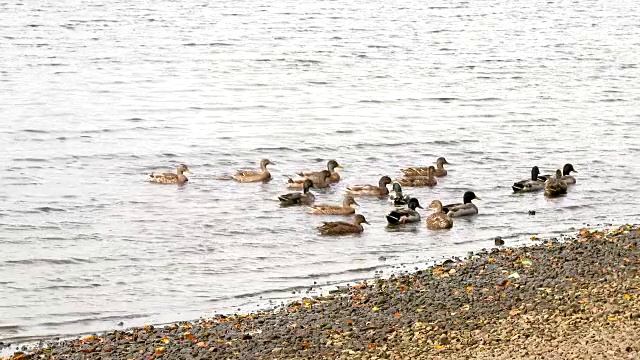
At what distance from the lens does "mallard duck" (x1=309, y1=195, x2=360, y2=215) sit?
20.5m

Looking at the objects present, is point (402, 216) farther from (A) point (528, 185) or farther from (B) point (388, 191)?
(A) point (528, 185)

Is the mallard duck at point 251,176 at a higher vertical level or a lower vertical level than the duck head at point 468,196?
lower

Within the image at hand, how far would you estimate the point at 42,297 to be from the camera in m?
15.7

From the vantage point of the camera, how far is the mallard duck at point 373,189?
2194 cm

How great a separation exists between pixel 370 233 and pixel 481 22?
35942 mm

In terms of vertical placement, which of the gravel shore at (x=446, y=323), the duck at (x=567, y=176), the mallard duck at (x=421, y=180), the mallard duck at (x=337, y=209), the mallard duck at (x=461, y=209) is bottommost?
the mallard duck at (x=337, y=209)

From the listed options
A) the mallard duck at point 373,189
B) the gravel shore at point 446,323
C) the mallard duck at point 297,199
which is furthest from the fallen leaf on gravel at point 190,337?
the mallard duck at point 373,189

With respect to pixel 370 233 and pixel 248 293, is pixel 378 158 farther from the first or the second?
pixel 248 293

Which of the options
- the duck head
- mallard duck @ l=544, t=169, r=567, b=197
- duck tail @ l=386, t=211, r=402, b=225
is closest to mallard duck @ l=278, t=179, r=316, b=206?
duck tail @ l=386, t=211, r=402, b=225

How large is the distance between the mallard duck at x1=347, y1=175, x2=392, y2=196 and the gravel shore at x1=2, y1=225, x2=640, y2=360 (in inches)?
255

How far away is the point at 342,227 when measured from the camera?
18984 millimetres

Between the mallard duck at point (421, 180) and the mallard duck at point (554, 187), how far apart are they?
219cm

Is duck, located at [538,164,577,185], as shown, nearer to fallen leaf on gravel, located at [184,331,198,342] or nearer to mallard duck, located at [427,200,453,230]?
mallard duck, located at [427,200,453,230]

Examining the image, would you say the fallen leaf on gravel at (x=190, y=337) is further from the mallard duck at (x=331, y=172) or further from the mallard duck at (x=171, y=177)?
the mallard duck at (x=331, y=172)
